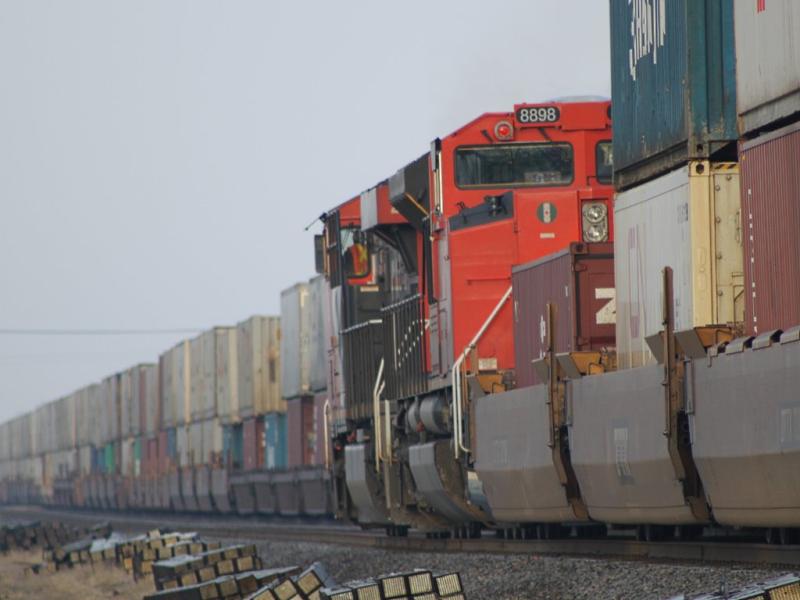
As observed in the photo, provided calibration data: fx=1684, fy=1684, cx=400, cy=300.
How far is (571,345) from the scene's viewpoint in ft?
51.4

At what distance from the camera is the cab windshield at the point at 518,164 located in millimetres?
18766

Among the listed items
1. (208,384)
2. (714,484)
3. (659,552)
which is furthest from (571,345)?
(208,384)

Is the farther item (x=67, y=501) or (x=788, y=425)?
(x=67, y=501)

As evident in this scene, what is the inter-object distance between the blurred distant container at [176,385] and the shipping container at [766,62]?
1692 inches

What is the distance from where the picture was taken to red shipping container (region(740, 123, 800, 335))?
34.9 ft

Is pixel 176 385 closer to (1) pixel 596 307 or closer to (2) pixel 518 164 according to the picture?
(2) pixel 518 164

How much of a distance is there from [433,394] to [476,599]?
613cm

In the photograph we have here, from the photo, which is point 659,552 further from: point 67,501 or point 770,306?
point 67,501

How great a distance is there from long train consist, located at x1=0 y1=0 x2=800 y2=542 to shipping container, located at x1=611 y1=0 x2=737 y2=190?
0.02 metres

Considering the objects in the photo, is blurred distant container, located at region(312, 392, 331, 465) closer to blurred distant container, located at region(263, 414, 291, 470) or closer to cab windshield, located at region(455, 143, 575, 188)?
blurred distant container, located at region(263, 414, 291, 470)

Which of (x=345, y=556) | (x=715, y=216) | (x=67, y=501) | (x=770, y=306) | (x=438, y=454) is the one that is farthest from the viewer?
(x=67, y=501)

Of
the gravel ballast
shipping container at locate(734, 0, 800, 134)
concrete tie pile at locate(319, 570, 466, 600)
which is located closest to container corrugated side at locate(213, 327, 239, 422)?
the gravel ballast

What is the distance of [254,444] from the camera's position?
146 ft

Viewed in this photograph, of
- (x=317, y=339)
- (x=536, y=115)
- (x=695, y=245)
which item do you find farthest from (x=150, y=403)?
(x=695, y=245)
